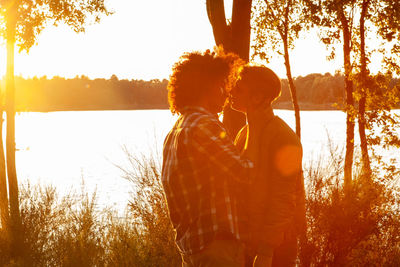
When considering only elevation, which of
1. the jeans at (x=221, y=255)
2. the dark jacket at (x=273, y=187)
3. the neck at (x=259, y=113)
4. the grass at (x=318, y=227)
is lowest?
the grass at (x=318, y=227)

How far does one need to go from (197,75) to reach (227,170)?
1.71 feet

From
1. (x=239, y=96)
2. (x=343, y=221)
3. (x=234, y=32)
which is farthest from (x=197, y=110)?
(x=343, y=221)

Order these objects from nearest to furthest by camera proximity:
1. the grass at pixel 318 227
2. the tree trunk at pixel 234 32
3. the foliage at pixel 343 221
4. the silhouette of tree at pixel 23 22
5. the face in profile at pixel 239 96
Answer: the face in profile at pixel 239 96, the tree trunk at pixel 234 32, the grass at pixel 318 227, the foliage at pixel 343 221, the silhouette of tree at pixel 23 22

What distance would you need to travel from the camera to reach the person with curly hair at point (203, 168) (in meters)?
2.36

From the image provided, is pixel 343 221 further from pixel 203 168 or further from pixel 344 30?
pixel 344 30

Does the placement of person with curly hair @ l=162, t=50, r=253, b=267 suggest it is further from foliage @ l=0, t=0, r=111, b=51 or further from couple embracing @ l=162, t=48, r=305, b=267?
foliage @ l=0, t=0, r=111, b=51

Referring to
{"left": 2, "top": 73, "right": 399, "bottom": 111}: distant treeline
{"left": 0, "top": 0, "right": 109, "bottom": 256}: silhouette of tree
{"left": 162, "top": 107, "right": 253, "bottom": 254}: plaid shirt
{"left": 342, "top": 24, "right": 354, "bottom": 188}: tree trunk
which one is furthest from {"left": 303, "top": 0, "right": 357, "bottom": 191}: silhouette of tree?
{"left": 2, "top": 73, "right": 399, "bottom": 111}: distant treeline

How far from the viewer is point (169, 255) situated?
19.6 ft

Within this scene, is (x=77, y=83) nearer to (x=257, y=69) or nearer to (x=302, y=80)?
(x=302, y=80)

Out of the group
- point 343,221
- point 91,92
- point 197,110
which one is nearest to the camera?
point 197,110

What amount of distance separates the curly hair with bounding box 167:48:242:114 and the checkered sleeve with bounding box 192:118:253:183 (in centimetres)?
21

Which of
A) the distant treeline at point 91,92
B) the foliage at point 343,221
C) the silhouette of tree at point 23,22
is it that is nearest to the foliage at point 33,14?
the silhouette of tree at point 23,22

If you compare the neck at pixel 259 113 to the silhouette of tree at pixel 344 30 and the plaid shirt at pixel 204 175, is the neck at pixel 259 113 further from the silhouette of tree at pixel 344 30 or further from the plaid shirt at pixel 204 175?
the silhouette of tree at pixel 344 30

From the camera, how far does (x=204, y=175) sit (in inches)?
93.6
